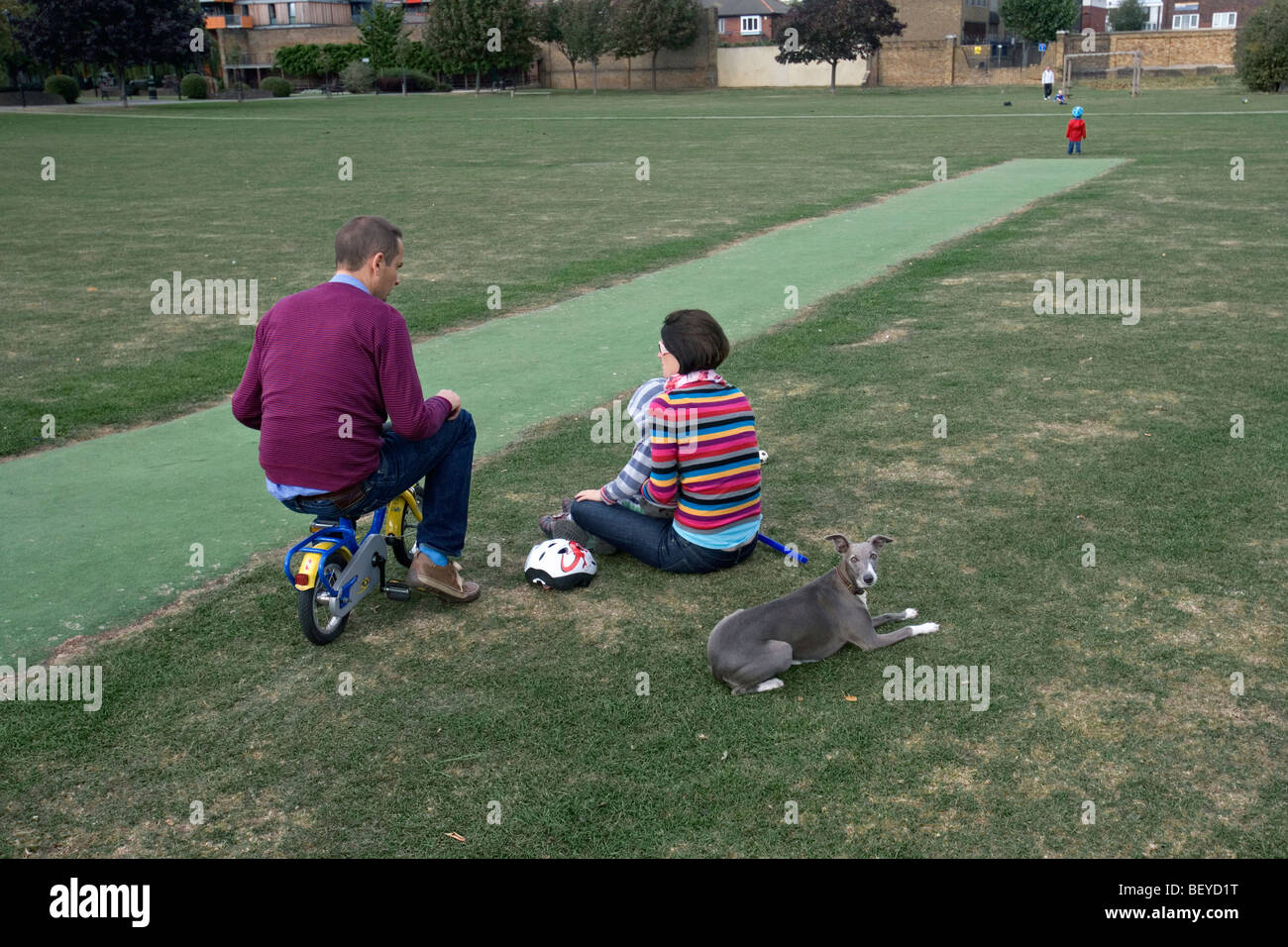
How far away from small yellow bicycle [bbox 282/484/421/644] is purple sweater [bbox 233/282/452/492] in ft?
0.89

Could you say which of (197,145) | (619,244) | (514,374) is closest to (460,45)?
(197,145)

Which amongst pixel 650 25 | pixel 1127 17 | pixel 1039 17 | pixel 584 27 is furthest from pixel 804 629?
pixel 1127 17

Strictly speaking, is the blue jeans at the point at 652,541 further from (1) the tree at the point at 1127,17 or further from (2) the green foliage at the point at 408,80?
(1) the tree at the point at 1127,17

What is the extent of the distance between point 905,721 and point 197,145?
36.1 metres

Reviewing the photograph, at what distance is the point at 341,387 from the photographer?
4.62 m

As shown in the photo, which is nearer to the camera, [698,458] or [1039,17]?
[698,458]

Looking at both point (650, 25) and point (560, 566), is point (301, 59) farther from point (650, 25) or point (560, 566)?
point (560, 566)

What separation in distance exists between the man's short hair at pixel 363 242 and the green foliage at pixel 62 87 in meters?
69.7

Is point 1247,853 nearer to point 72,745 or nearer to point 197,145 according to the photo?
point 72,745

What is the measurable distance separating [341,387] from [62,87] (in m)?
70.1

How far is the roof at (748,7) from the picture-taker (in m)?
101

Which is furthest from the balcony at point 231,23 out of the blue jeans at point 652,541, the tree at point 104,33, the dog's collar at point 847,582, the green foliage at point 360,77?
the dog's collar at point 847,582

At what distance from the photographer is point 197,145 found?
35.3 metres

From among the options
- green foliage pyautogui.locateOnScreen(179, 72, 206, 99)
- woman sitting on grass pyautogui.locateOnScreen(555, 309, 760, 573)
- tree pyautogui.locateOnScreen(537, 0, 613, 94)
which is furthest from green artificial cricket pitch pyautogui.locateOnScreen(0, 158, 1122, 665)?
green foliage pyautogui.locateOnScreen(179, 72, 206, 99)
